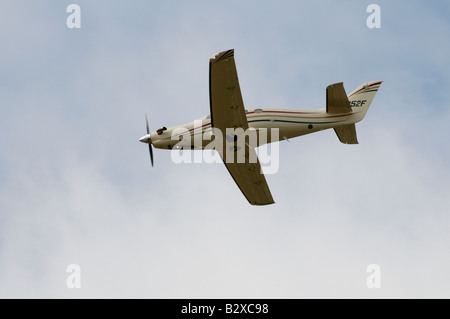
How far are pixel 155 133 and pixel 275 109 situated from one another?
669 cm

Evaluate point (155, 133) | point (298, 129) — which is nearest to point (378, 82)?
point (298, 129)

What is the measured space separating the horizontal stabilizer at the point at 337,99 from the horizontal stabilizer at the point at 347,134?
1.01m

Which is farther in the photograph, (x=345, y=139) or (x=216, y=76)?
(x=345, y=139)

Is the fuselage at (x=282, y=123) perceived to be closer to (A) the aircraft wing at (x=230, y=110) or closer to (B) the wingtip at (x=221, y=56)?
(A) the aircraft wing at (x=230, y=110)

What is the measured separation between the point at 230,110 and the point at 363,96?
26.8 feet

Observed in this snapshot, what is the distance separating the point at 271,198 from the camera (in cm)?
3306

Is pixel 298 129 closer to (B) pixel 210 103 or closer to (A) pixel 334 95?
(A) pixel 334 95

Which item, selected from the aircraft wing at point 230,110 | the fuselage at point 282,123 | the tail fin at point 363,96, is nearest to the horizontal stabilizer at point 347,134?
the fuselage at point 282,123

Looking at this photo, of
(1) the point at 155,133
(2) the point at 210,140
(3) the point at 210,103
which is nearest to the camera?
(3) the point at 210,103

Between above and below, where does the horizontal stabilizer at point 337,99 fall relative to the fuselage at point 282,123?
above

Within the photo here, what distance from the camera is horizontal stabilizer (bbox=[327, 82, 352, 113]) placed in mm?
29469

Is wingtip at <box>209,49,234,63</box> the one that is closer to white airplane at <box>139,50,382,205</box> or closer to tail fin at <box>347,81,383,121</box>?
white airplane at <box>139,50,382,205</box>

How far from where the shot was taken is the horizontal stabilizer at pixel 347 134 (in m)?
30.8

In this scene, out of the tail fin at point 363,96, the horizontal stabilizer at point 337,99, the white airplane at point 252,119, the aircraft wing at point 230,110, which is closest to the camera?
the aircraft wing at point 230,110
